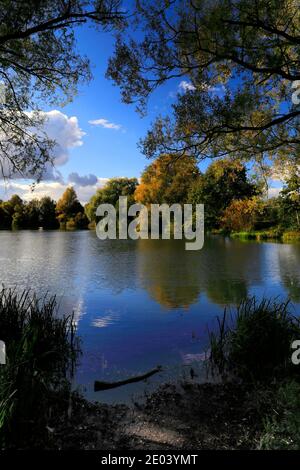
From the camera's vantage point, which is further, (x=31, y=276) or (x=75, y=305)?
(x=31, y=276)

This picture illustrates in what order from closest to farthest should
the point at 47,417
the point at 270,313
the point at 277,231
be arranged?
the point at 47,417, the point at 270,313, the point at 277,231

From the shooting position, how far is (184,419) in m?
5.07

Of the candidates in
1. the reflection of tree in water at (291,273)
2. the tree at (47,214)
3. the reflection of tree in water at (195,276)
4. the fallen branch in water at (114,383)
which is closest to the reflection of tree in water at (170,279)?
the reflection of tree in water at (195,276)

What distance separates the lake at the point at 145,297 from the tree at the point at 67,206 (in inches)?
3065

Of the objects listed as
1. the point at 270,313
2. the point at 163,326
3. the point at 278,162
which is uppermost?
the point at 278,162

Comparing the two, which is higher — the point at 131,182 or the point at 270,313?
the point at 131,182

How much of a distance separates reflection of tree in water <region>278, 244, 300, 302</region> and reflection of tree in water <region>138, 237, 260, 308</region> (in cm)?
145

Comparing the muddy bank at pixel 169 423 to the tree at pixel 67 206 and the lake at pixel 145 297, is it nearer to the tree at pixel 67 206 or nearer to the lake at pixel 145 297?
the lake at pixel 145 297

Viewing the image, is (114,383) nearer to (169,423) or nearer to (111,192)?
(169,423)

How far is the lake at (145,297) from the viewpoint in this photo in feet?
24.6

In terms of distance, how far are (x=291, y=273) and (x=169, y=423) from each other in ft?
56.1

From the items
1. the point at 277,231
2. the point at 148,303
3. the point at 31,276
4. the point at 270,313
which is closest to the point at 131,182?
the point at 277,231
